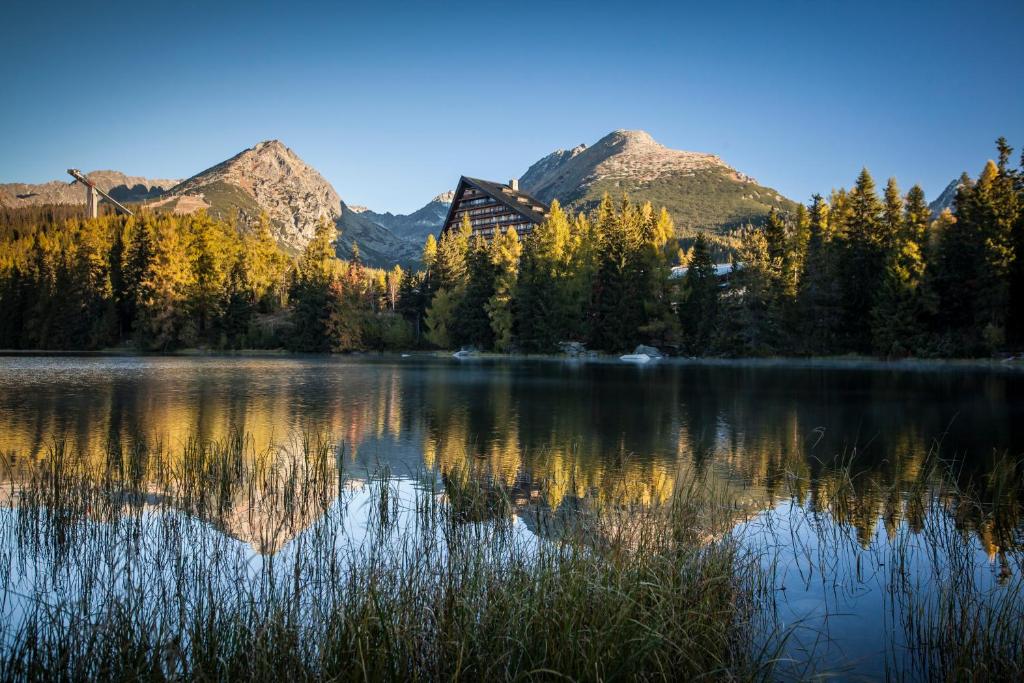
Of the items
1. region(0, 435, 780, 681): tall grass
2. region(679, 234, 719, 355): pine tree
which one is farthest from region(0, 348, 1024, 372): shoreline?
region(0, 435, 780, 681): tall grass

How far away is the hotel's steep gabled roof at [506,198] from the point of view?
10688 centimetres

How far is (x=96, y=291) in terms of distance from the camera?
84.6 m

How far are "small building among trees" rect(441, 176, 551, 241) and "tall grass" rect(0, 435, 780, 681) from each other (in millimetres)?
96968

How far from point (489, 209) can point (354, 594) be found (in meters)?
109

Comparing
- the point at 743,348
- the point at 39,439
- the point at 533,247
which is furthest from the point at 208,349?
the point at 39,439

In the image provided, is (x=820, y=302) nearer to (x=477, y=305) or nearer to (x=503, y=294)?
(x=503, y=294)

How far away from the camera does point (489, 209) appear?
364ft

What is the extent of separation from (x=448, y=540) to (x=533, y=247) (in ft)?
212

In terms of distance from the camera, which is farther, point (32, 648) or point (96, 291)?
point (96, 291)

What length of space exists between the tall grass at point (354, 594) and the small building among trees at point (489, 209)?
97.0 metres

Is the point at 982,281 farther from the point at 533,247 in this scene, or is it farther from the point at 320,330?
the point at 320,330

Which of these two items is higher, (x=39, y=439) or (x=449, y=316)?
(x=449, y=316)

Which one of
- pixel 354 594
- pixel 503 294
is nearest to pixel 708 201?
pixel 503 294

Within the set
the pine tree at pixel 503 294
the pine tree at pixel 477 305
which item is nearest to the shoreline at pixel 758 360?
the pine tree at pixel 477 305
